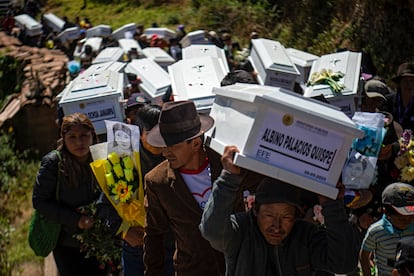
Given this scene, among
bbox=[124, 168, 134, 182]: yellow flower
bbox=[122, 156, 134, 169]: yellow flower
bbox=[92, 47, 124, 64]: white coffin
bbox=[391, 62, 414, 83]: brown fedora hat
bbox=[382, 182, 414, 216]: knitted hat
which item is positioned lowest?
bbox=[92, 47, 124, 64]: white coffin

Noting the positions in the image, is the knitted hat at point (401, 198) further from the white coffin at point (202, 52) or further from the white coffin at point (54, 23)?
the white coffin at point (54, 23)

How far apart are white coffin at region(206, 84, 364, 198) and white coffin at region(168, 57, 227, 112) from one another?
1.99m

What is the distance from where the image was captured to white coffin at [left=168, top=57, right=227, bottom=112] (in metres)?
4.73

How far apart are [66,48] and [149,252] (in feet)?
52.9

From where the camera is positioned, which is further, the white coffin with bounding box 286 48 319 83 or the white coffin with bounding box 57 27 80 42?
the white coffin with bounding box 57 27 80 42

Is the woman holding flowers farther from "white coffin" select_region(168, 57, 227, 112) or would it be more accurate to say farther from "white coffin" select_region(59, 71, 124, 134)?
"white coffin" select_region(168, 57, 227, 112)

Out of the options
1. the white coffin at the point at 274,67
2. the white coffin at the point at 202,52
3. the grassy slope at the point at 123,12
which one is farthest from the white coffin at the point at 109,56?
the grassy slope at the point at 123,12

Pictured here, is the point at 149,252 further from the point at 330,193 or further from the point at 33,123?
the point at 33,123

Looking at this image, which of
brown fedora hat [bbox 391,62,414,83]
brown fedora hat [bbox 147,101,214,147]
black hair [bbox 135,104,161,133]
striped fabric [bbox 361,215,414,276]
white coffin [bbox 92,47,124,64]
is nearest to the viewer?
brown fedora hat [bbox 147,101,214,147]

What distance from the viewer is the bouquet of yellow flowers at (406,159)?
14.0 feet

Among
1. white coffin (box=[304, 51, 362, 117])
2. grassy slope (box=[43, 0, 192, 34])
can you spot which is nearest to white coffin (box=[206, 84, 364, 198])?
white coffin (box=[304, 51, 362, 117])

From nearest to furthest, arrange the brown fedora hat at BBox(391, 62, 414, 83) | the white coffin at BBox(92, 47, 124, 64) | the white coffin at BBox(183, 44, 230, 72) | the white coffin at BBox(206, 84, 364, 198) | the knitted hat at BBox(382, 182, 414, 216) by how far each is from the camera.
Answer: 1. the white coffin at BBox(206, 84, 364, 198)
2. the knitted hat at BBox(382, 182, 414, 216)
3. the brown fedora hat at BBox(391, 62, 414, 83)
4. the white coffin at BBox(183, 44, 230, 72)
5. the white coffin at BBox(92, 47, 124, 64)

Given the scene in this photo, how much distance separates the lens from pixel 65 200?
4.55 meters

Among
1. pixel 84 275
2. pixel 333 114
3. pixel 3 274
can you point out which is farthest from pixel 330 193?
pixel 3 274
